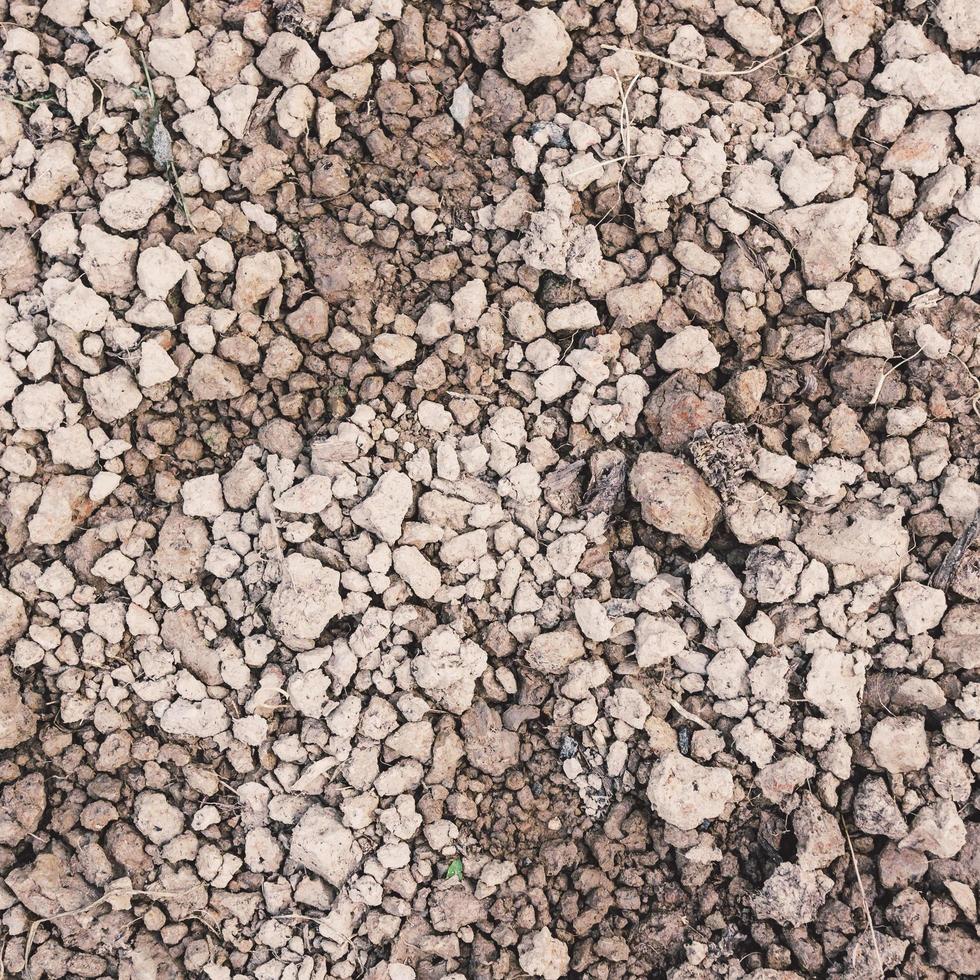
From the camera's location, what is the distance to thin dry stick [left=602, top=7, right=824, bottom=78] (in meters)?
2.34

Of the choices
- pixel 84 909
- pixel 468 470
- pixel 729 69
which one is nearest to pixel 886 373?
pixel 729 69

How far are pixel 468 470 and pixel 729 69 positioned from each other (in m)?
1.25

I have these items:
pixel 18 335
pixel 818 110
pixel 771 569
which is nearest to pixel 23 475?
pixel 18 335

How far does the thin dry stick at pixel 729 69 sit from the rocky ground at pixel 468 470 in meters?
0.01

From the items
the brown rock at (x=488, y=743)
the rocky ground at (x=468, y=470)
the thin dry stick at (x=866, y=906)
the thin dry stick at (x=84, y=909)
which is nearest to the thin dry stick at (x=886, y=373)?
the rocky ground at (x=468, y=470)

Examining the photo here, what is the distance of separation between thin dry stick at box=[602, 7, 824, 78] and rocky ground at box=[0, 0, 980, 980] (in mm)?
12

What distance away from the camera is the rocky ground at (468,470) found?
2219 mm

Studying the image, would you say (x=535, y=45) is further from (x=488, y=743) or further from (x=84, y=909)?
(x=84, y=909)

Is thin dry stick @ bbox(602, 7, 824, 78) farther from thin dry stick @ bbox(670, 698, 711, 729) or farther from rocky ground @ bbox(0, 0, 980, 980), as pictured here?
thin dry stick @ bbox(670, 698, 711, 729)

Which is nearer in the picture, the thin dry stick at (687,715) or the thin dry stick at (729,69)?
the thin dry stick at (687,715)

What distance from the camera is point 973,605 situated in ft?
7.20

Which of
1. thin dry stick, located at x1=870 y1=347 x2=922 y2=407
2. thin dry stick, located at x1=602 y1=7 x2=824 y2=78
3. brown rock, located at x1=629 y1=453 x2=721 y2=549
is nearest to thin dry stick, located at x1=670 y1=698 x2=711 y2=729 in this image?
brown rock, located at x1=629 y1=453 x2=721 y2=549

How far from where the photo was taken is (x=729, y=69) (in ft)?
7.79

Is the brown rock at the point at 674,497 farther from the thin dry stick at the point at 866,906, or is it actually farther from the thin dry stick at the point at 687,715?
the thin dry stick at the point at 866,906
